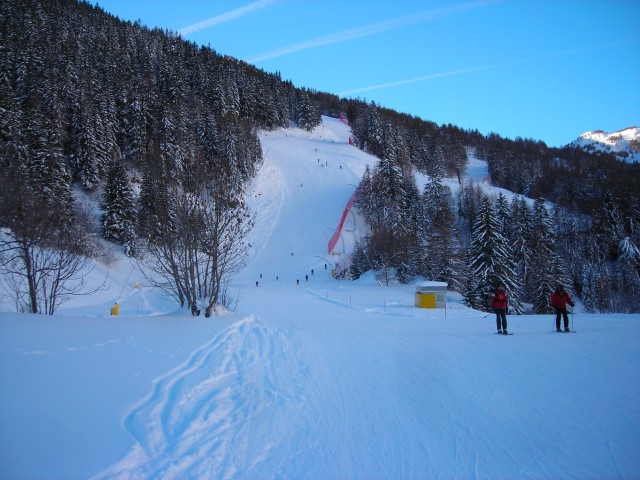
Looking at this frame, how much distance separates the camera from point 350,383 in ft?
20.6

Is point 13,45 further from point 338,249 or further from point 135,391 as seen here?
point 135,391

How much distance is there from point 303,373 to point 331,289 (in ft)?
94.1

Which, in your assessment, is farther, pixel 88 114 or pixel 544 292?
pixel 88 114

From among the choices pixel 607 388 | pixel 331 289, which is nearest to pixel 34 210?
pixel 607 388

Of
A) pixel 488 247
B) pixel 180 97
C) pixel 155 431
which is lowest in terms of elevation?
pixel 155 431

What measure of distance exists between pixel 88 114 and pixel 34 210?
41.3m

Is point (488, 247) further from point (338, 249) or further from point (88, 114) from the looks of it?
point (88, 114)

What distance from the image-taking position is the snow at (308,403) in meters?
3.58

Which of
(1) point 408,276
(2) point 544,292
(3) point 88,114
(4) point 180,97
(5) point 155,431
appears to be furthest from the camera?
(4) point 180,97

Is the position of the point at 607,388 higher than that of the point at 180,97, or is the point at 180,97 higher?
the point at 180,97

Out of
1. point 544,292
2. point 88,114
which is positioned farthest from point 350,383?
point 88,114

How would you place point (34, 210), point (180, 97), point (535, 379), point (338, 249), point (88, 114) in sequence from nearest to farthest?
point (535, 379)
point (34, 210)
point (88, 114)
point (338, 249)
point (180, 97)

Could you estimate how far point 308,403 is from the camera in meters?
5.38

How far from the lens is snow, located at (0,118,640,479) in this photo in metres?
3.58
